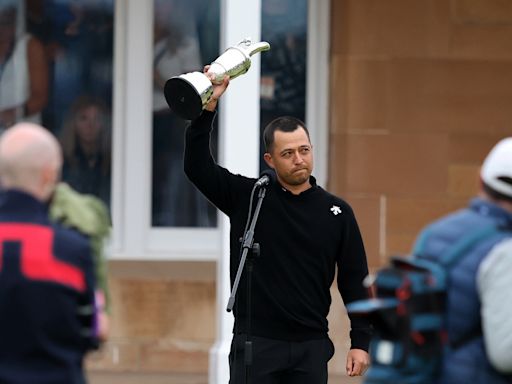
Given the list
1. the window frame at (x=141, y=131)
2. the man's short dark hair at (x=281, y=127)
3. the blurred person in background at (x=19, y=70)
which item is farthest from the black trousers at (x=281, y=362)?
the blurred person in background at (x=19, y=70)

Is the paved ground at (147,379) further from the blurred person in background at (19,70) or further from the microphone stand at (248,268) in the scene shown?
the microphone stand at (248,268)

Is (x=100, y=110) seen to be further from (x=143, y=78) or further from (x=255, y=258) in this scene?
(x=255, y=258)

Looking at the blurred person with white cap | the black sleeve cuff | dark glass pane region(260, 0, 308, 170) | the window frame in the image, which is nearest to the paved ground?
the window frame

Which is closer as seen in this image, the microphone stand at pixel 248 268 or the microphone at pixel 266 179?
the microphone stand at pixel 248 268

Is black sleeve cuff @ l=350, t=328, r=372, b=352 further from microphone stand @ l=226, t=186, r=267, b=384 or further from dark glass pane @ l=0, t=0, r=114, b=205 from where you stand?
dark glass pane @ l=0, t=0, r=114, b=205

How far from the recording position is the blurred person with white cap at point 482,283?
15.8 ft

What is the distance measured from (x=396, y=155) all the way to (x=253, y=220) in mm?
4158

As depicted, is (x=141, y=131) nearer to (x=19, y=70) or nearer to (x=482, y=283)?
(x=19, y=70)

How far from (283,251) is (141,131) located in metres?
4.41

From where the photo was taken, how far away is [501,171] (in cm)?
502

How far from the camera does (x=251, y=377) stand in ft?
23.4

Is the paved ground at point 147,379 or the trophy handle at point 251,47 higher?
the trophy handle at point 251,47

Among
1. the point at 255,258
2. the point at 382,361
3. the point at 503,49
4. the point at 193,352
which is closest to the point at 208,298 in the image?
the point at 193,352

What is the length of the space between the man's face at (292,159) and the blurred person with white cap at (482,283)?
2.17 metres
